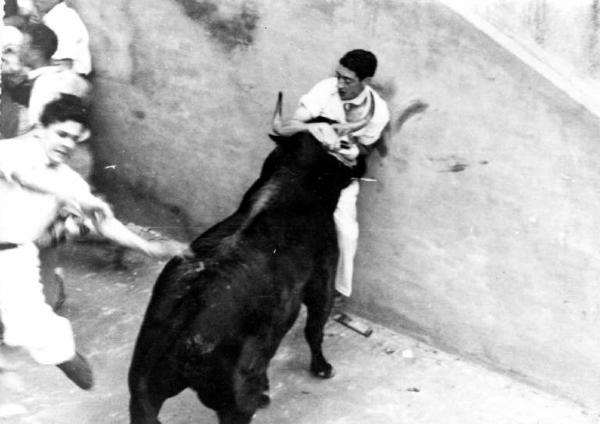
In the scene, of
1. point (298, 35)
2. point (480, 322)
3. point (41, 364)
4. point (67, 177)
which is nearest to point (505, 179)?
point (480, 322)

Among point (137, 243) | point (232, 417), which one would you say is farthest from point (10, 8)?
point (232, 417)

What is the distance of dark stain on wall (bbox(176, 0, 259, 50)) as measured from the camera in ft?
18.3

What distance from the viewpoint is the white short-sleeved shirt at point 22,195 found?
4906mm

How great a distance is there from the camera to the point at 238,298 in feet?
13.2

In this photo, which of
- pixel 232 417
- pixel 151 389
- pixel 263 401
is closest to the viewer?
pixel 151 389

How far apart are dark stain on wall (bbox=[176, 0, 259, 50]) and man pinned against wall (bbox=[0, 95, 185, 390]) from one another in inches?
44.0

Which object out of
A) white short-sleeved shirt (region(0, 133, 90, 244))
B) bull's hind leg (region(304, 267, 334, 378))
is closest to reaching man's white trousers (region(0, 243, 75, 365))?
white short-sleeved shirt (region(0, 133, 90, 244))

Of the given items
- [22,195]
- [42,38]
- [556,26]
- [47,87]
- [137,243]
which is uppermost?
[556,26]

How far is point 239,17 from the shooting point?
562 centimetres

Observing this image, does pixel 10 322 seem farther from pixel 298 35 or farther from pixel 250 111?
pixel 298 35

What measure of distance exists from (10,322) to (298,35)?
2.31 metres

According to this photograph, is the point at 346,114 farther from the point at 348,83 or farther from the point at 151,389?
the point at 151,389

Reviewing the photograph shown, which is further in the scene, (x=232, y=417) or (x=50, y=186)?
(x=50, y=186)

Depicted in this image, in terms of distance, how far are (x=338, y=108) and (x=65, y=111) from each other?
5.28 feet
